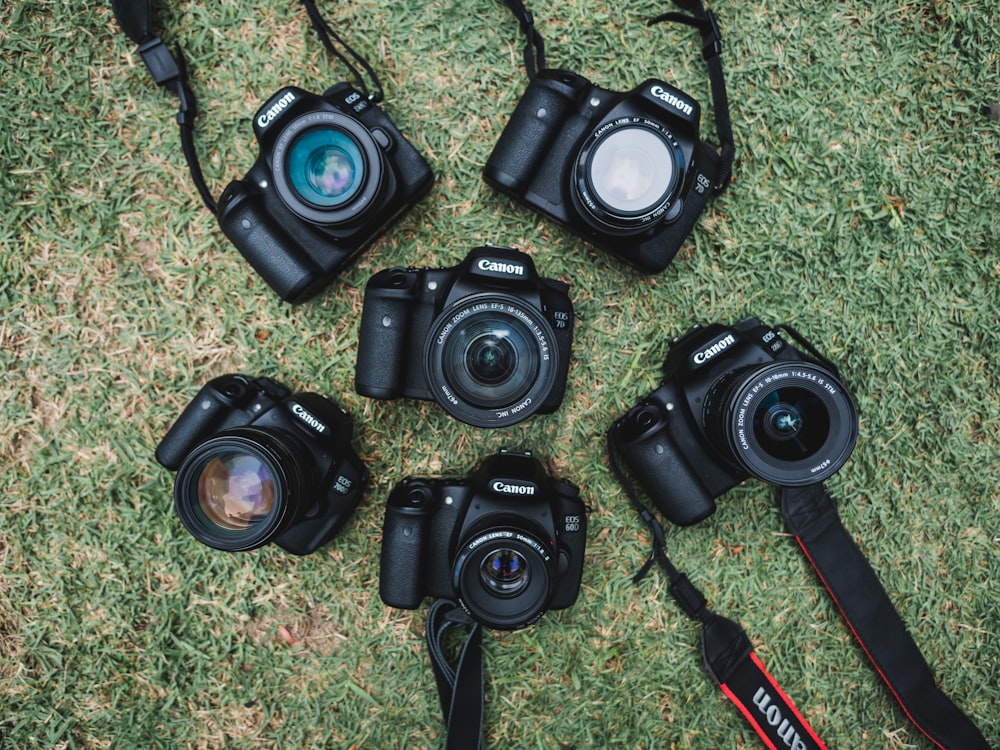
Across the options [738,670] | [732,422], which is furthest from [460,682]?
[732,422]

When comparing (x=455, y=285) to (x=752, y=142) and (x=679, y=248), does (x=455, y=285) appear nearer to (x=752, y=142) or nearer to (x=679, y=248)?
(x=679, y=248)

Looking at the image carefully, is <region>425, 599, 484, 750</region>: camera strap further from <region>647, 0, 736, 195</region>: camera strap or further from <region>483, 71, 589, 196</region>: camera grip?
<region>647, 0, 736, 195</region>: camera strap

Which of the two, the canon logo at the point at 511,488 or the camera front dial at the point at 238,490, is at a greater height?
the camera front dial at the point at 238,490

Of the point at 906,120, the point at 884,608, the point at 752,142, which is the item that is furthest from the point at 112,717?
the point at 906,120

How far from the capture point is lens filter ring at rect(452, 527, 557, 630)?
157cm

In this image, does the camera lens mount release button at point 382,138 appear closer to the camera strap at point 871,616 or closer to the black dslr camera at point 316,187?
the black dslr camera at point 316,187

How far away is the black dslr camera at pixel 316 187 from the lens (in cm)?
164

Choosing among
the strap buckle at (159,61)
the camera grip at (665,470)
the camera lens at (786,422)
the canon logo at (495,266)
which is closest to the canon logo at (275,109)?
the strap buckle at (159,61)

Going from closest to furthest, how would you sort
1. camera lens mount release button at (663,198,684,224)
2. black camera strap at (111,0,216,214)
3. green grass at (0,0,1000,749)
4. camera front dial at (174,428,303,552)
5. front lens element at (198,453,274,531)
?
1. camera front dial at (174,428,303,552)
2. front lens element at (198,453,274,531)
3. camera lens mount release button at (663,198,684,224)
4. black camera strap at (111,0,216,214)
5. green grass at (0,0,1000,749)

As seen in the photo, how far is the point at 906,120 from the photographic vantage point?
2.02m

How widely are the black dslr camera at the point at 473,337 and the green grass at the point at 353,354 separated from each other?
0.88ft

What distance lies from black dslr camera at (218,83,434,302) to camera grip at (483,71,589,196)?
8.2 inches

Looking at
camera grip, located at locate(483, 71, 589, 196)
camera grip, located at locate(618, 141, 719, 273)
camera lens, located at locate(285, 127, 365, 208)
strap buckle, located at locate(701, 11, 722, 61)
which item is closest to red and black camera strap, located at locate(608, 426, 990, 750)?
camera grip, located at locate(618, 141, 719, 273)

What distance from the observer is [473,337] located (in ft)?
5.30
